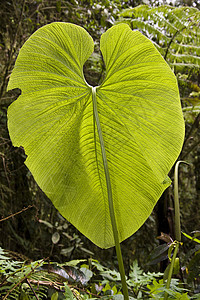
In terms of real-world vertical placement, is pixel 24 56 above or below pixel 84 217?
above

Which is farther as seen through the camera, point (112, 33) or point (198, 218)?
point (198, 218)

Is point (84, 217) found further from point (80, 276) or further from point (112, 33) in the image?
point (112, 33)

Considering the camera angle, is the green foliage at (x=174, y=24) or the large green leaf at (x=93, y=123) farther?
the green foliage at (x=174, y=24)

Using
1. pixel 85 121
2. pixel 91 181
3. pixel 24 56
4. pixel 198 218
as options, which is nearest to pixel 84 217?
pixel 91 181

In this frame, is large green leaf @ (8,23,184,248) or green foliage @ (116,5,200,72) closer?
large green leaf @ (8,23,184,248)

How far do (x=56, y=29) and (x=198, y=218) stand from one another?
2.43m

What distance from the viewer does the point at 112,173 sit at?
882 millimetres

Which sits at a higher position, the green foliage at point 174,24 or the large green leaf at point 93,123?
the green foliage at point 174,24

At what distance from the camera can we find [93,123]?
894mm

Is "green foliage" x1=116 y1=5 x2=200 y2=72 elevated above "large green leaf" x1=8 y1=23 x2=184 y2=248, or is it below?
above

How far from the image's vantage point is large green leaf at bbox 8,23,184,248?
2.46 feet

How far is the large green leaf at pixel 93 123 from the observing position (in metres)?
0.75

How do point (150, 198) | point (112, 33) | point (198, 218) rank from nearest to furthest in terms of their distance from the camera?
1. point (112, 33)
2. point (150, 198)
3. point (198, 218)

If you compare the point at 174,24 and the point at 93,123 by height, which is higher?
the point at 174,24
